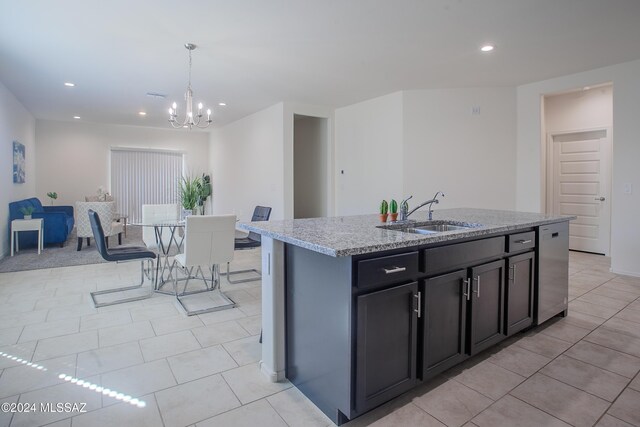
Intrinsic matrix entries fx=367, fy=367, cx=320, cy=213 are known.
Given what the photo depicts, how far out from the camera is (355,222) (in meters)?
2.57

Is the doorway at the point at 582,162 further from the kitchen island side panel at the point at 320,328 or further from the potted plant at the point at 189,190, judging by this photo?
the potted plant at the point at 189,190

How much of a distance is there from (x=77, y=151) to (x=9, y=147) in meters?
2.79

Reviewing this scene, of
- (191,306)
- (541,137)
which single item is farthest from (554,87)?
(191,306)

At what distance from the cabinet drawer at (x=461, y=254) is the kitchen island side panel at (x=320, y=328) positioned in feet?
1.69

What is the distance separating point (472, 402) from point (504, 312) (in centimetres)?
77

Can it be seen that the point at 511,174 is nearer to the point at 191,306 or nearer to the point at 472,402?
the point at 472,402

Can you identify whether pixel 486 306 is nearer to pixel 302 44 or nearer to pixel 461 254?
pixel 461 254

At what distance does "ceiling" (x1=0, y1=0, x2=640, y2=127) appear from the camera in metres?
3.03

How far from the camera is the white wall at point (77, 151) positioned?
824 cm

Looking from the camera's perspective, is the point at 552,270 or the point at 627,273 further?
the point at 627,273

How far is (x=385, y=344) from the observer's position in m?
1.73

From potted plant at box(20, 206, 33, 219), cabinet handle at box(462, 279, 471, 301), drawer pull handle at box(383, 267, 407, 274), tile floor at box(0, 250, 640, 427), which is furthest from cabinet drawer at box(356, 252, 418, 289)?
potted plant at box(20, 206, 33, 219)

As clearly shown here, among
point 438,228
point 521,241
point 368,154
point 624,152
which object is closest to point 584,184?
point 624,152

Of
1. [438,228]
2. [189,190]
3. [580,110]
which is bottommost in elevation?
[438,228]
